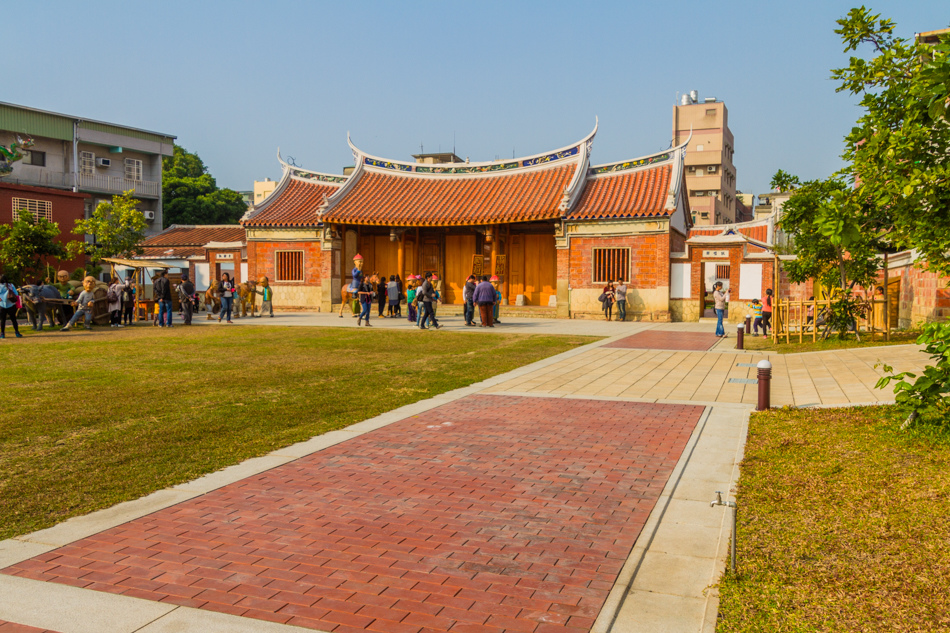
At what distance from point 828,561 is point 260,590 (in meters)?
2.90

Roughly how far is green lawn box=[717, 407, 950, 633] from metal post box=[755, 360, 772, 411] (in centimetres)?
123

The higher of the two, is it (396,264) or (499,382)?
Result: (396,264)

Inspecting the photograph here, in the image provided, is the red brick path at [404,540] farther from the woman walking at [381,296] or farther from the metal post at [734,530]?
the woman walking at [381,296]

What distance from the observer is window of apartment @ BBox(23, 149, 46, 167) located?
118ft

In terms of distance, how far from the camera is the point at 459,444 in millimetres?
6262

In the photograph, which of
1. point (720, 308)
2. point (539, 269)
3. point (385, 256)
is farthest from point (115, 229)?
point (720, 308)

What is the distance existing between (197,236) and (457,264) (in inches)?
682

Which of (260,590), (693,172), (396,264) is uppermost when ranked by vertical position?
(693,172)

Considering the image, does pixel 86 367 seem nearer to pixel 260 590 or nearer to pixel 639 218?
pixel 260 590

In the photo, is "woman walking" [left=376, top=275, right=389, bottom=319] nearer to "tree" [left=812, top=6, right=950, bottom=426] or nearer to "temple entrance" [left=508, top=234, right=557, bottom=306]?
"temple entrance" [left=508, top=234, right=557, bottom=306]

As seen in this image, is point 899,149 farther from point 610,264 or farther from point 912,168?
point 610,264

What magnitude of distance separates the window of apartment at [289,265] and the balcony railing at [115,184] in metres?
15.2

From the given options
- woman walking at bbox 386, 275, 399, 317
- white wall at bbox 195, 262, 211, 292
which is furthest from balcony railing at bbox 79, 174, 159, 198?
woman walking at bbox 386, 275, 399, 317

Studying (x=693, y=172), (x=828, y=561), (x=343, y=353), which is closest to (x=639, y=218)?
(x=343, y=353)
